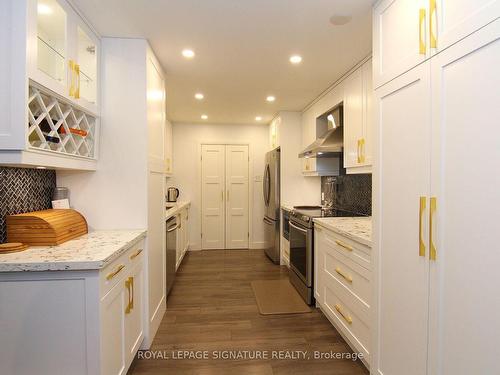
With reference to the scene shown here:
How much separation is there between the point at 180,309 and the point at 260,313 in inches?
31.3

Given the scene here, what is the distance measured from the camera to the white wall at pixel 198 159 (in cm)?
498

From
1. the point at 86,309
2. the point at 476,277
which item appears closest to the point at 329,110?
the point at 476,277

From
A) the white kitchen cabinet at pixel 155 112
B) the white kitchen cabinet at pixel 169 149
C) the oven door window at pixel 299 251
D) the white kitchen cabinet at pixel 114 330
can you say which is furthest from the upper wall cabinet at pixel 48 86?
the white kitchen cabinet at pixel 169 149

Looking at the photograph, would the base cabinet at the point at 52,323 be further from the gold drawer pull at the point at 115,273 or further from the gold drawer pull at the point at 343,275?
the gold drawer pull at the point at 343,275

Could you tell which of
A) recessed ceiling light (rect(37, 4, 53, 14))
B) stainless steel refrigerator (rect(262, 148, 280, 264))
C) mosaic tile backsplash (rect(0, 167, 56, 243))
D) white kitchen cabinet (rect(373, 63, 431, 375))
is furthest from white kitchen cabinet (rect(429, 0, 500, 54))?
stainless steel refrigerator (rect(262, 148, 280, 264))

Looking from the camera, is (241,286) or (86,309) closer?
(86,309)

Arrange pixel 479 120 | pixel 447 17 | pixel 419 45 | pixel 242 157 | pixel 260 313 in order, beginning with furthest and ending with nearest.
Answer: pixel 242 157 < pixel 260 313 < pixel 419 45 < pixel 447 17 < pixel 479 120

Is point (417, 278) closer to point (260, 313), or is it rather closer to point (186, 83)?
point (260, 313)

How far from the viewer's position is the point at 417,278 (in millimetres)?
1261

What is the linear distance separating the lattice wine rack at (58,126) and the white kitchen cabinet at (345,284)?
6.58 ft

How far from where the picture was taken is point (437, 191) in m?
1.13

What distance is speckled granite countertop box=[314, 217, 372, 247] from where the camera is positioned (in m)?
1.82

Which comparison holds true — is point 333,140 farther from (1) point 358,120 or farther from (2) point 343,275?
(2) point 343,275

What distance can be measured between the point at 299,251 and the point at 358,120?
5.00ft
